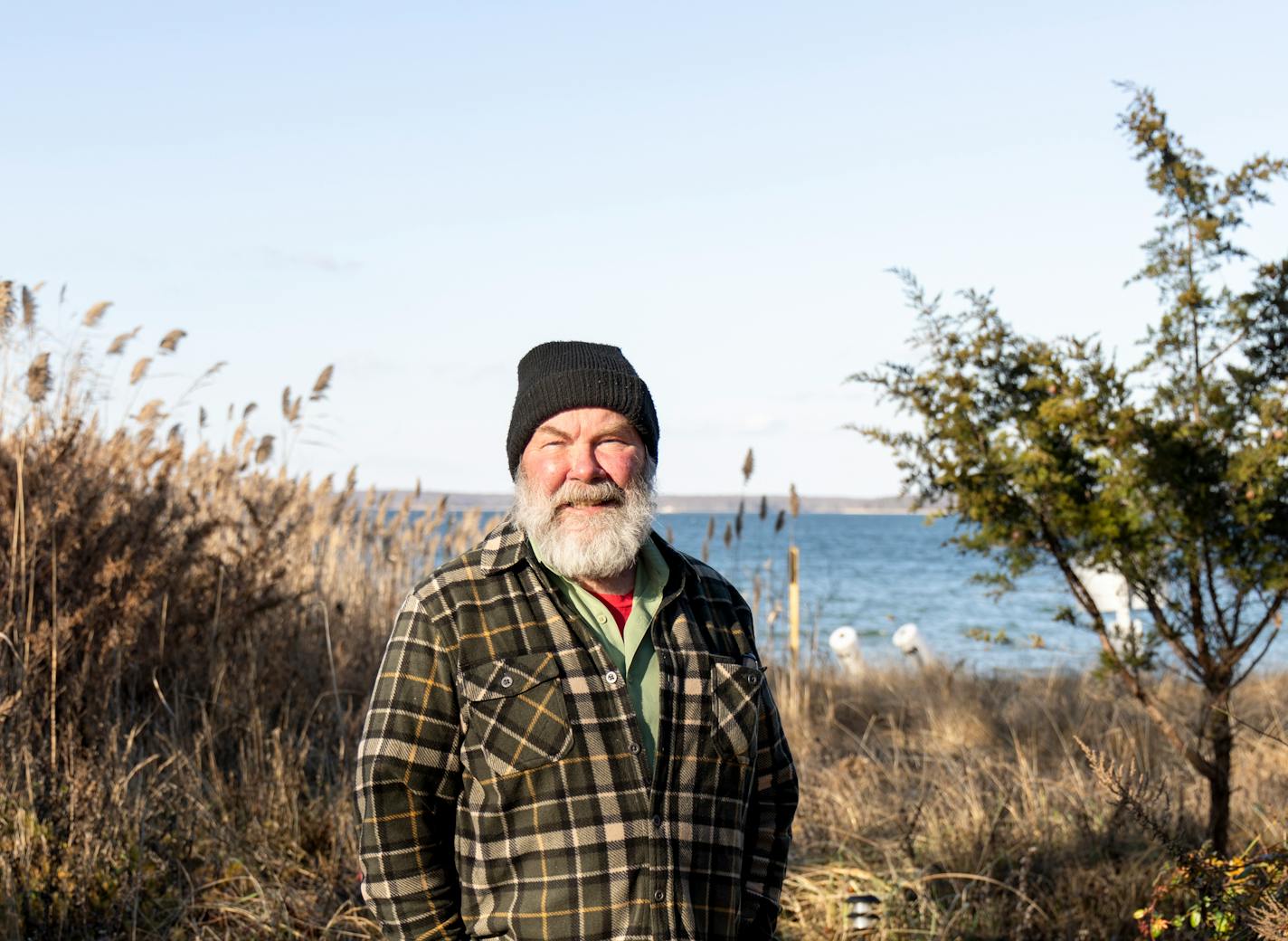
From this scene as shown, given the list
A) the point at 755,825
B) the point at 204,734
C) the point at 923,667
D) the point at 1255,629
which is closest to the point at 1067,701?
the point at 923,667

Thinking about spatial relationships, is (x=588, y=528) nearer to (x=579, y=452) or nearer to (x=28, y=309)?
(x=579, y=452)

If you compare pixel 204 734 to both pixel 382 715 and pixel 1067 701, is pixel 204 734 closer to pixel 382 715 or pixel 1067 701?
pixel 382 715

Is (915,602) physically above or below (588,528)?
below

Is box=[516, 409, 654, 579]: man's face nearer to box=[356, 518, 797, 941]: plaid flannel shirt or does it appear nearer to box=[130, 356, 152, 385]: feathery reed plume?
box=[356, 518, 797, 941]: plaid flannel shirt

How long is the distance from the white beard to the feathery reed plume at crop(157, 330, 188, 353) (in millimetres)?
4629

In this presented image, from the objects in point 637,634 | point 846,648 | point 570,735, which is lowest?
point 846,648

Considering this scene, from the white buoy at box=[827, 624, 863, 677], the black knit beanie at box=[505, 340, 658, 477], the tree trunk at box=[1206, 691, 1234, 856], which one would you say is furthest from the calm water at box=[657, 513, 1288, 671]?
the black knit beanie at box=[505, 340, 658, 477]

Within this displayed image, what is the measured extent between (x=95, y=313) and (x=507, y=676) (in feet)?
14.5

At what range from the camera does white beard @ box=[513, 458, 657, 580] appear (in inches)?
103

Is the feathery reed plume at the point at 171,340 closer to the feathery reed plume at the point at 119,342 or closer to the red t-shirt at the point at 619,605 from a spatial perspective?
the feathery reed plume at the point at 119,342

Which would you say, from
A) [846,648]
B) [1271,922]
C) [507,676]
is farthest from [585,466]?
[846,648]

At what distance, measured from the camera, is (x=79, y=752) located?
4941mm

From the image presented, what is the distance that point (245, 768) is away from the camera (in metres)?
4.86

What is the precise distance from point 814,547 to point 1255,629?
56085mm
